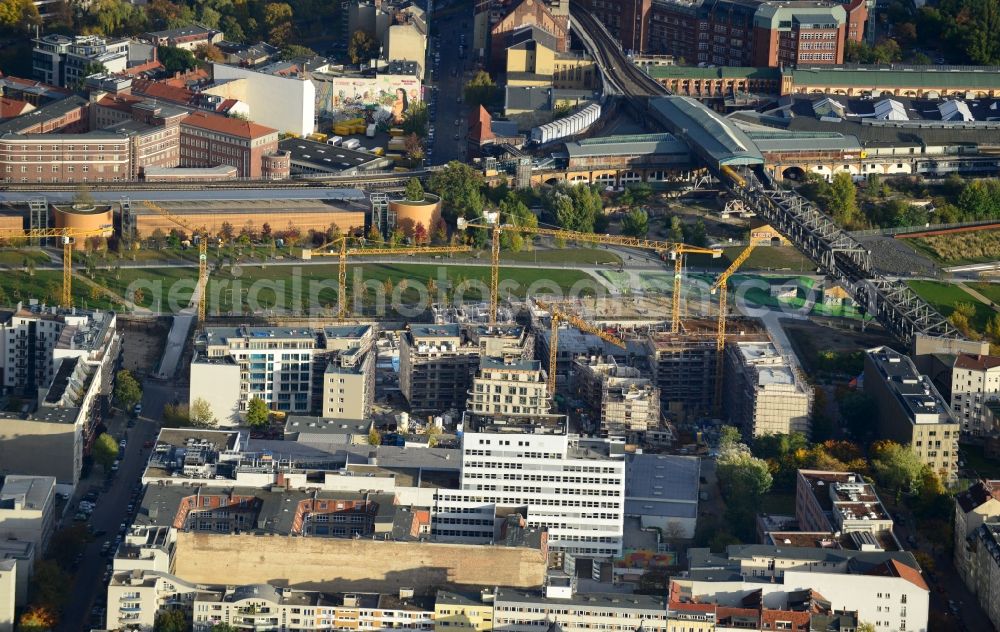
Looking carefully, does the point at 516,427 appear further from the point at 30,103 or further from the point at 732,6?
the point at 732,6

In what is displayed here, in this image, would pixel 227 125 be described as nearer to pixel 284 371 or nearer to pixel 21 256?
pixel 21 256

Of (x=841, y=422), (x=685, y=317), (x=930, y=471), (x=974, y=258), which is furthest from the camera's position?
(x=974, y=258)

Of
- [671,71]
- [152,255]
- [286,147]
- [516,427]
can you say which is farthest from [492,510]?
[671,71]

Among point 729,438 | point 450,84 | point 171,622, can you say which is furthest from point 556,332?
point 450,84

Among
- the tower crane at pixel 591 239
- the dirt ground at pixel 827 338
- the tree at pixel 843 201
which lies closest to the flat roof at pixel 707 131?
the tree at pixel 843 201

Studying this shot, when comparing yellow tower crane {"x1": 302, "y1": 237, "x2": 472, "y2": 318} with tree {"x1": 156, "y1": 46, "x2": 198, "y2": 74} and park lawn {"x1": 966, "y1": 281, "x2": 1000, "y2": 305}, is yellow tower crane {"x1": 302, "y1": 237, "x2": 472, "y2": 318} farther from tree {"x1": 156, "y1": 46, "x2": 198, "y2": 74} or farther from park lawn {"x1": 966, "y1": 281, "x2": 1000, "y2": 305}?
tree {"x1": 156, "y1": 46, "x2": 198, "y2": 74}

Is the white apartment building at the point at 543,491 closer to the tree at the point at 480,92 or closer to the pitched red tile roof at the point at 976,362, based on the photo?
the pitched red tile roof at the point at 976,362

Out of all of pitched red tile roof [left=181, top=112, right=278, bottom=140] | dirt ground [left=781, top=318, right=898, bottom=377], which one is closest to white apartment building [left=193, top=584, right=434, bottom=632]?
dirt ground [left=781, top=318, right=898, bottom=377]
